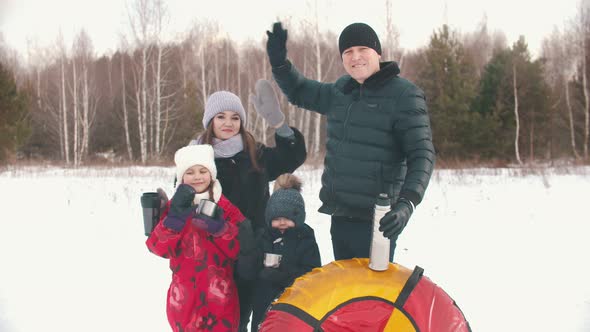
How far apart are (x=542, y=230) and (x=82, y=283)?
5.64 meters

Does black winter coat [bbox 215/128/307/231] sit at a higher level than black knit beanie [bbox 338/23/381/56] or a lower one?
lower

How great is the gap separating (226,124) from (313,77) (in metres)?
17.3

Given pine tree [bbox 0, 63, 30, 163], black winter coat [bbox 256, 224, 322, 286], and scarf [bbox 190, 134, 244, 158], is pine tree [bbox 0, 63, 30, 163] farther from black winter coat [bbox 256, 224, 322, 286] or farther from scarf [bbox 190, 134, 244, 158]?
black winter coat [bbox 256, 224, 322, 286]

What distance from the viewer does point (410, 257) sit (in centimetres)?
501

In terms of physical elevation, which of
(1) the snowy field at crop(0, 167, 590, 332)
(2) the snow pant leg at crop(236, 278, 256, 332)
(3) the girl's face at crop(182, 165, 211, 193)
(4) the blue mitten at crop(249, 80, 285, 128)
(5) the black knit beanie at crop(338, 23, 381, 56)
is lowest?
(1) the snowy field at crop(0, 167, 590, 332)

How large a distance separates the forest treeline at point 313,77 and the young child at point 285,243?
13.5 meters

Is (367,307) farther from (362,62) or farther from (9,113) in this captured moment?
(9,113)

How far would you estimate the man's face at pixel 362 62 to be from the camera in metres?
1.96

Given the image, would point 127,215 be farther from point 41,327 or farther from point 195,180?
point 195,180

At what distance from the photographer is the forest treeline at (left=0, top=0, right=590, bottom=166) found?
A: 17.5 metres

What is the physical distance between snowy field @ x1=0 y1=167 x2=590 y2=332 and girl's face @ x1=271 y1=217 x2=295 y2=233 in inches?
62.4

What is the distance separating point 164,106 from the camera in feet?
73.3

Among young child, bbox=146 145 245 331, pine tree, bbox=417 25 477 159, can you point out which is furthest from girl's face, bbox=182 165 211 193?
pine tree, bbox=417 25 477 159

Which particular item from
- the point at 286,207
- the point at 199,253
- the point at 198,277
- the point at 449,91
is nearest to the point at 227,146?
the point at 286,207
